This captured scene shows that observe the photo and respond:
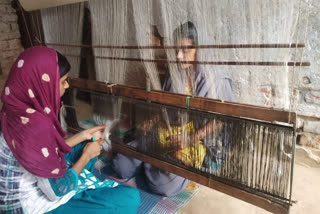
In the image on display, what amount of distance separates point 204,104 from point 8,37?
2653mm

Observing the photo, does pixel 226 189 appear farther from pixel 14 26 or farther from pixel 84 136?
pixel 14 26

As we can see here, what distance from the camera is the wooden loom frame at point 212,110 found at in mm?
965

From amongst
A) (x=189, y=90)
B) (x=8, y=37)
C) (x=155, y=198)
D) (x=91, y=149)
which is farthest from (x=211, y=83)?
(x=8, y=37)

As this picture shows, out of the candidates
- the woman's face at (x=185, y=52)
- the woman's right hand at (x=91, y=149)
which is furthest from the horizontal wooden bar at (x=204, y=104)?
the woman's right hand at (x=91, y=149)

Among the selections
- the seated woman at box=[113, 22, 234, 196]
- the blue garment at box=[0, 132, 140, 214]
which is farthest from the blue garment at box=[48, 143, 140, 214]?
the seated woman at box=[113, 22, 234, 196]

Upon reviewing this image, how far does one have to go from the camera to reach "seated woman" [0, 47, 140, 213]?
984 millimetres

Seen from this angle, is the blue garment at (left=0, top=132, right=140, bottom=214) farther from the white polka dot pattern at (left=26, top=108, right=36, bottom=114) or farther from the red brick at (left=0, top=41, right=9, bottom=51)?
the red brick at (left=0, top=41, right=9, bottom=51)

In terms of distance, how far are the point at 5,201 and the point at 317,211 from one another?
177cm

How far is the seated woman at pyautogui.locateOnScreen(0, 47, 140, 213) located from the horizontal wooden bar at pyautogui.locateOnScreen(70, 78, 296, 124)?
0.37 meters

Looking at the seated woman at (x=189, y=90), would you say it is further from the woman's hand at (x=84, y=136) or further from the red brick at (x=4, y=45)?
the red brick at (x=4, y=45)

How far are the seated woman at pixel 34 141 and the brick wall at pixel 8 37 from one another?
2096 mm

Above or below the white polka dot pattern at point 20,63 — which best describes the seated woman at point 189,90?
below

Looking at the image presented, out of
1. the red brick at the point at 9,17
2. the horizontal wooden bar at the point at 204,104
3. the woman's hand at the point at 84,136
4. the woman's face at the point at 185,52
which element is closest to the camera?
the horizontal wooden bar at the point at 204,104

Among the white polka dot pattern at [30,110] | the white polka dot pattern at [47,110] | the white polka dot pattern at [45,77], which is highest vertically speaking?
the white polka dot pattern at [45,77]
